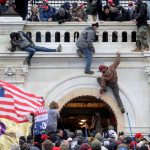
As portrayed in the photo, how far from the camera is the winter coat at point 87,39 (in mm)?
22750

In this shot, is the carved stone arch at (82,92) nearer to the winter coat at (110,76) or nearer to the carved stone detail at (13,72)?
the winter coat at (110,76)

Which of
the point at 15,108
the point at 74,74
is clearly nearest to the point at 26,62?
the point at 74,74

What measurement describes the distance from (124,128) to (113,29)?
3.34m

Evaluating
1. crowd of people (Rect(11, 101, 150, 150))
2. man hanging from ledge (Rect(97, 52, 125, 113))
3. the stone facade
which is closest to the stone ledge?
the stone facade

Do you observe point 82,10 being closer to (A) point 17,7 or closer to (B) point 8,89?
(A) point 17,7

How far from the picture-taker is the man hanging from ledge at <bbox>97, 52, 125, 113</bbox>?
74.2 feet

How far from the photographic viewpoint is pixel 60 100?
22875mm

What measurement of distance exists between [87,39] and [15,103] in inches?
187

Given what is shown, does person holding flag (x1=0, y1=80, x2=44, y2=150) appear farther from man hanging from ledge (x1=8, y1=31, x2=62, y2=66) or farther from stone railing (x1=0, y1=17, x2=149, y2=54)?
stone railing (x1=0, y1=17, x2=149, y2=54)

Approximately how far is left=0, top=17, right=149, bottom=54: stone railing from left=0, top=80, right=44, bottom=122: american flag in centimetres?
401

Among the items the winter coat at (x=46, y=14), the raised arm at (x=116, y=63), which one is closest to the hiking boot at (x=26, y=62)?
the winter coat at (x=46, y=14)

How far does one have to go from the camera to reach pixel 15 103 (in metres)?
18.9

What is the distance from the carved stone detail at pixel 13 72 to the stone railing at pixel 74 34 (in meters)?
1.06

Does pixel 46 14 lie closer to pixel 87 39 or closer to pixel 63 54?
pixel 63 54
